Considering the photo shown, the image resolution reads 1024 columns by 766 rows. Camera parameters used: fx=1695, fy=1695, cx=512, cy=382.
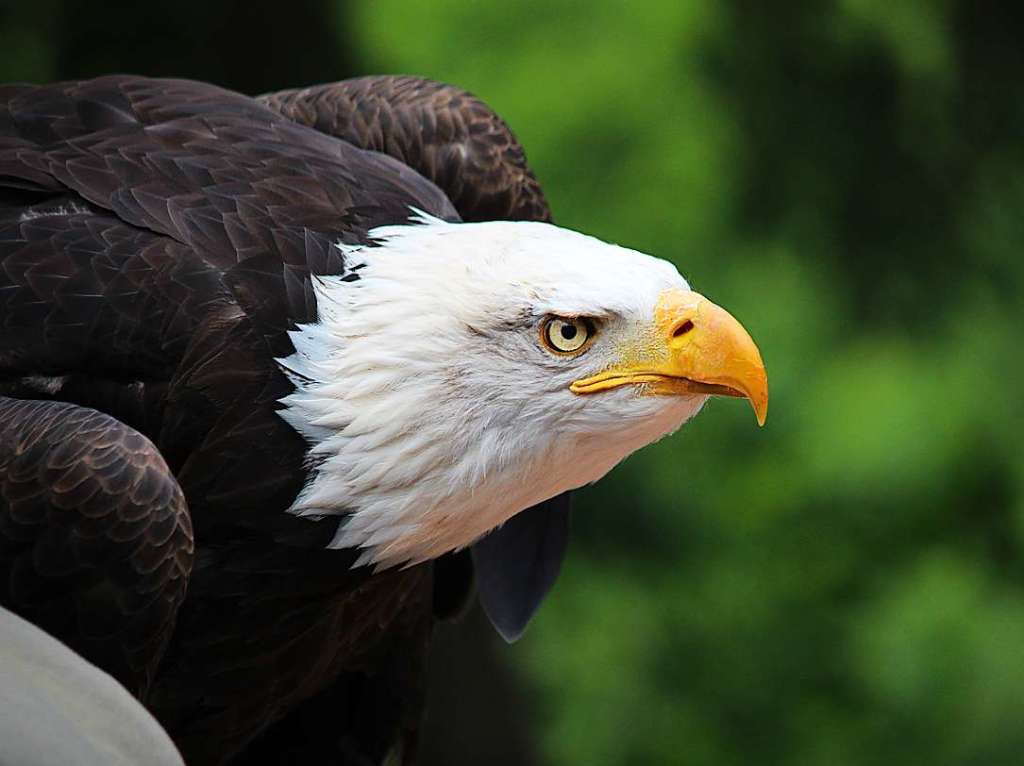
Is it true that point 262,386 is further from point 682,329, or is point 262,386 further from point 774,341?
point 774,341

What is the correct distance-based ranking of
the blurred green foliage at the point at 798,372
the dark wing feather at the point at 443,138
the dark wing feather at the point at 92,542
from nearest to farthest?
1. the dark wing feather at the point at 92,542
2. the dark wing feather at the point at 443,138
3. the blurred green foliage at the point at 798,372

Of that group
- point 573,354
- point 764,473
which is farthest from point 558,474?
point 764,473

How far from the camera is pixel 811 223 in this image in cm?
531

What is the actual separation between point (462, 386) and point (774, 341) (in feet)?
8.75

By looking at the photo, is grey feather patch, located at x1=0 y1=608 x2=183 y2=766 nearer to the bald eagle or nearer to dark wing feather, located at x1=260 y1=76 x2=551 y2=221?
the bald eagle

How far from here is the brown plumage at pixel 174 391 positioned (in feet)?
7.81

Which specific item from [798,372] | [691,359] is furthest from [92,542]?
[798,372]

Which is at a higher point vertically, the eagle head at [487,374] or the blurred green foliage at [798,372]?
the eagle head at [487,374]

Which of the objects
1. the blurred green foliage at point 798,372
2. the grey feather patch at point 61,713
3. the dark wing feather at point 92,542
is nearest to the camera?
the grey feather patch at point 61,713

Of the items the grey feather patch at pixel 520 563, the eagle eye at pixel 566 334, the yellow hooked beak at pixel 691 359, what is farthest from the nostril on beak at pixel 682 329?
the grey feather patch at pixel 520 563

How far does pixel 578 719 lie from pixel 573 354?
9.71 ft

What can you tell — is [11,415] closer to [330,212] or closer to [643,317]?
[330,212]

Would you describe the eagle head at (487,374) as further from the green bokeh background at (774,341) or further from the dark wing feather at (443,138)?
the green bokeh background at (774,341)

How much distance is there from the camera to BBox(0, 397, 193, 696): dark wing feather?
7.77 ft
